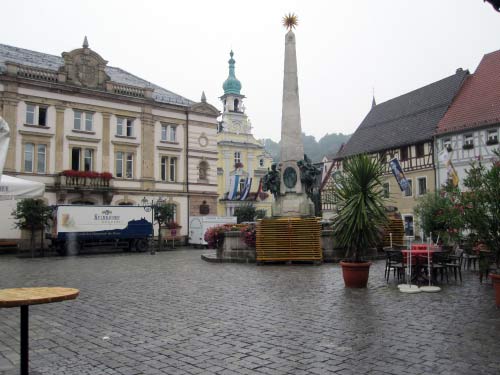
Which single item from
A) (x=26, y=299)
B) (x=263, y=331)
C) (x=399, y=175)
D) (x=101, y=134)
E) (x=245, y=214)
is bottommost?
(x=263, y=331)

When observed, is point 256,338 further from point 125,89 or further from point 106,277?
point 125,89

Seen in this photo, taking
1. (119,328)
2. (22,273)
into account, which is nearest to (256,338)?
(119,328)

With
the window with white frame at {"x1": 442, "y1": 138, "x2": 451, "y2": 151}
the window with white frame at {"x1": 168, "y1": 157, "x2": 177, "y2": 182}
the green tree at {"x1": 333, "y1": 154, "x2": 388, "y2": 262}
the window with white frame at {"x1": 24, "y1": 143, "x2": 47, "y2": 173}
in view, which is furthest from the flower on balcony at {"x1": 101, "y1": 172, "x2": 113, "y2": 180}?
the green tree at {"x1": 333, "y1": 154, "x2": 388, "y2": 262}

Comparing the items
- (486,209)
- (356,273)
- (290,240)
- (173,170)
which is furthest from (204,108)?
(486,209)

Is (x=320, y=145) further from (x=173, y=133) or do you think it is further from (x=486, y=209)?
(x=486, y=209)

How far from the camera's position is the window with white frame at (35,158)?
30875 millimetres

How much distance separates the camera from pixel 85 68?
1335 inches

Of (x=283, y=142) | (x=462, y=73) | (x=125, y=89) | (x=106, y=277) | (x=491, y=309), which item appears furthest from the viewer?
(x=462, y=73)

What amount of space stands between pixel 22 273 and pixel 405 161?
29994 millimetres

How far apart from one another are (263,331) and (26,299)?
3331 millimetres

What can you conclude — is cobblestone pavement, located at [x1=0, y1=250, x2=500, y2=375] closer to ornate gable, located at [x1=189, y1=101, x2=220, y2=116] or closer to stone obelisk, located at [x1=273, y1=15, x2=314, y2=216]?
stone obelisk, located at [x1=273, y1=15, x2=314, y2=216]

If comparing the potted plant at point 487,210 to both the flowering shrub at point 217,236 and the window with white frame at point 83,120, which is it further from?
the window with white frame at point 83,120

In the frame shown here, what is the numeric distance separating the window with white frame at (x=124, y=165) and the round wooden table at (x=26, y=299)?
1207 inches

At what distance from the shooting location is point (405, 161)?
37.8 meters
